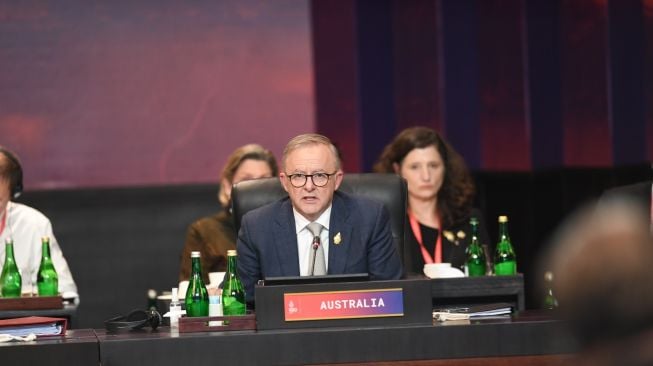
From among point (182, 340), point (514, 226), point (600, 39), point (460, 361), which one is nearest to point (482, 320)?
point (460, 361)

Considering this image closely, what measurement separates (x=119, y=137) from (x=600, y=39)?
2929 mm

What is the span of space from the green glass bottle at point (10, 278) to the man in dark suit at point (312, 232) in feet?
3.38

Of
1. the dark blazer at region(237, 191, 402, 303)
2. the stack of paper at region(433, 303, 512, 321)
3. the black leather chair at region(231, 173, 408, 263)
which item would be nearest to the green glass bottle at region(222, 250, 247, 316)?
the dark blazer at region(237, 191, 402, 303)

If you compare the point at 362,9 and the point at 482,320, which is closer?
the point at 482,320

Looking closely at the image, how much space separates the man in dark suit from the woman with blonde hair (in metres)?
1.31

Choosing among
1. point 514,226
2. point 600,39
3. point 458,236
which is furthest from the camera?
point 514,226

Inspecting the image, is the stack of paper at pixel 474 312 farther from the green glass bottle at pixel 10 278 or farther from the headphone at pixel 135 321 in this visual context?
the green glass bottle at pixel 10 278

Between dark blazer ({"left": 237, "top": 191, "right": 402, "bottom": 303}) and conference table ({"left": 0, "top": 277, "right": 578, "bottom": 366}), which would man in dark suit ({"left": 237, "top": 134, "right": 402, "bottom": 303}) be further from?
conference table ({"left": 0, "top": 277, "right": 578, "bottom": 366})

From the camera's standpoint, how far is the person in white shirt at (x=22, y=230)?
448cm

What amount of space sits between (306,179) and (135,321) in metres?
0.81

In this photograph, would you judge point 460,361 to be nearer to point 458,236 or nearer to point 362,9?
point 458,236

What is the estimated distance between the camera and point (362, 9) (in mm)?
6840

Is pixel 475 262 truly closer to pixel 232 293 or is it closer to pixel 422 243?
pixel 422 243

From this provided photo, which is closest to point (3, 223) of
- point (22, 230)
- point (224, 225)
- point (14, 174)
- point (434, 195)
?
point (22, 230)
